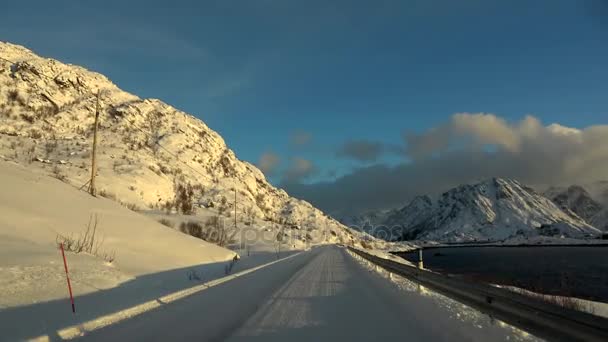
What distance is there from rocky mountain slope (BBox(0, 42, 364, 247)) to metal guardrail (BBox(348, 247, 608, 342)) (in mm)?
31741

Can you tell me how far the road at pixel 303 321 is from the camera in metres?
7.05

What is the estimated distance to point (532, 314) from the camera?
20.4ft

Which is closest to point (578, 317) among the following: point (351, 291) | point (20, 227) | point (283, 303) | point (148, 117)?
point (283, 303)

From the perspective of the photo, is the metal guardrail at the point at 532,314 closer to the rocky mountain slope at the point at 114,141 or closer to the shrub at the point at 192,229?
the rocky mountain slope at the point at 114,141

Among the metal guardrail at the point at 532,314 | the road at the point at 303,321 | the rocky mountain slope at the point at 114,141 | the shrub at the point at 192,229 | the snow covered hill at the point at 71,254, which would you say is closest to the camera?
the metal guardrail at the point at 532,314

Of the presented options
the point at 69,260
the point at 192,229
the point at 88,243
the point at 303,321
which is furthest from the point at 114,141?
the point at 303,321

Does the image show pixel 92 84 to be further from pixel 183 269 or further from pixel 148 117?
pixel 183 269

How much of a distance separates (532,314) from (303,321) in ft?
12.8

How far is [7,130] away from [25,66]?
23.3m

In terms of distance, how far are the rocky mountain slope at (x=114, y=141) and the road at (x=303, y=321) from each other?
27403 millimetres

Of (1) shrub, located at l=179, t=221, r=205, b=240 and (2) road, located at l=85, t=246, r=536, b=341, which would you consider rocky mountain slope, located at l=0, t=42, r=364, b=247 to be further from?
(2) road, located at l=85, t=246, r=536, b=341

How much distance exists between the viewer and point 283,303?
35.6 ft

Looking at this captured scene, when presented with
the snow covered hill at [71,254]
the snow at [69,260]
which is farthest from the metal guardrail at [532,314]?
the snow covered hill at [71,254]

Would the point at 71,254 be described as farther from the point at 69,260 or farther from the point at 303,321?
the point at 303,321
